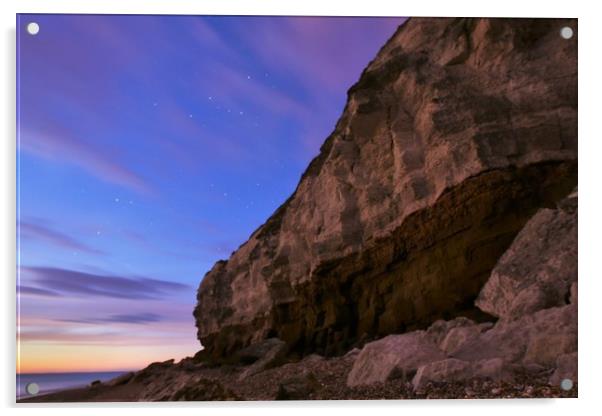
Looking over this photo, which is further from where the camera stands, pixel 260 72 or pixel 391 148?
pixel 391 148

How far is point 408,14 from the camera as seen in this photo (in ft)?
24.5

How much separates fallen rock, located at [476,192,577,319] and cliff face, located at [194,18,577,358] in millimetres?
233

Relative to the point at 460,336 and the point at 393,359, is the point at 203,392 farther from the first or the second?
the point at 460,336

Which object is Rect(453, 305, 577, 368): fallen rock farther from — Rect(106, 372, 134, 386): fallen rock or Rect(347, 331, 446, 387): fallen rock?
Rect(106, 372, 134, 386): fallen rock

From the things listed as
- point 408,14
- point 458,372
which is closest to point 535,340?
point 458,372

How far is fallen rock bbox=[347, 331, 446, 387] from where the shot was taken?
7.35m

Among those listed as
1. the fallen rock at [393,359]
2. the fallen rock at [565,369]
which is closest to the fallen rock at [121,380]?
the fallen rock at [393,359]

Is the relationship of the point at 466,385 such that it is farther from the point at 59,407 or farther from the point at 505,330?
the point at 59,407

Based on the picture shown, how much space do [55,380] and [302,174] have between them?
4696 millimetres

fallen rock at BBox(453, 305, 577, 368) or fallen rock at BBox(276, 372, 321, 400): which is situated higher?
fallen rock at BBox(453, 305, 577, 368)

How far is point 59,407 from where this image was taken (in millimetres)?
7020

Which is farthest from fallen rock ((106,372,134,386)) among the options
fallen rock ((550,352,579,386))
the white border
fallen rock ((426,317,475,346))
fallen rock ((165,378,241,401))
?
fallen rock ((550,352,579,386))
